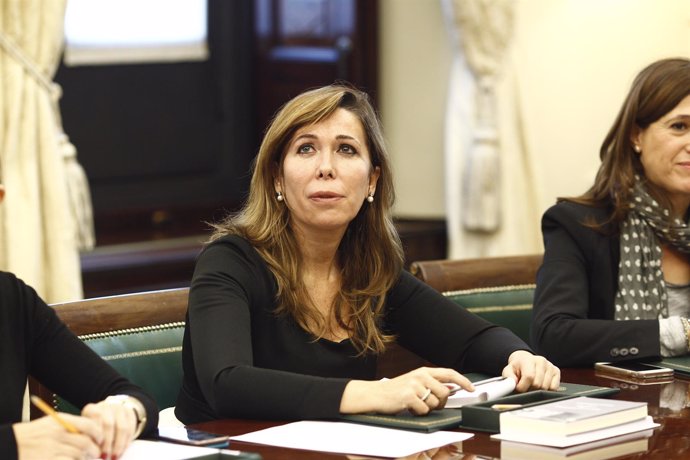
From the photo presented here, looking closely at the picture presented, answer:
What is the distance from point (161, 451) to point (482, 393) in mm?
625

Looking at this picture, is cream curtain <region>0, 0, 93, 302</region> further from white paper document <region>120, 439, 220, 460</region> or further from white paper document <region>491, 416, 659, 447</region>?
white paper document <region>491, 416, 659, 447</region>

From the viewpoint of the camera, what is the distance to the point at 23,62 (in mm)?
4375

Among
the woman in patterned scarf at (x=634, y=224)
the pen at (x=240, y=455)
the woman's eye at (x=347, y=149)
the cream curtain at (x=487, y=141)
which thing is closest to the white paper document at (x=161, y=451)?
the pen at (x=240, y=455)

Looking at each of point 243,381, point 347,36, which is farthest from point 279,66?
point 243,381

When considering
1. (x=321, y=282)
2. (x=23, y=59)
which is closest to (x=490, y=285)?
(x=321, y=282)

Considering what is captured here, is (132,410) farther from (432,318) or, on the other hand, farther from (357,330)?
(432,318)

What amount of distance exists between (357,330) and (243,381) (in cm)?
49

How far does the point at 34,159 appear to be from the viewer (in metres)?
4.38

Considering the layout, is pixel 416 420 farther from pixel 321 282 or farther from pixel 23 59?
pixel 23 59

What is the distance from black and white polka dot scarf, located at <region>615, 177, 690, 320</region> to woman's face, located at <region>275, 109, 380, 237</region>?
2.52ft

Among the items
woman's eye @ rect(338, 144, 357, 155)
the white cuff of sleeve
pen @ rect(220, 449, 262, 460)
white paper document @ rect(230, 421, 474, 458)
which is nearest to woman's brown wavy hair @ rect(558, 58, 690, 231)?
the white cuff of sleeve

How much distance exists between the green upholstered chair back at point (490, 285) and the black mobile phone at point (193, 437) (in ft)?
3.73

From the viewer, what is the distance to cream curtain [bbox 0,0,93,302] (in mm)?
4320

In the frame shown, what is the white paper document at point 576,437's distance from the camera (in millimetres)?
1964
